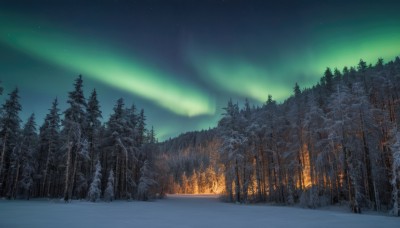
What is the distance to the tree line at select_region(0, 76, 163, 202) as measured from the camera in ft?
113

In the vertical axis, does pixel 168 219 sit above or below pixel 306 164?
below

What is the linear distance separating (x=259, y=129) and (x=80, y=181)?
30.0m

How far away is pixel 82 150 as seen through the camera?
33938 mm

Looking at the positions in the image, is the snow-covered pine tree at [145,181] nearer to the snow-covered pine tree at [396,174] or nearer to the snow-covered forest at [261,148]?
the snow-covered forest at [261,148]

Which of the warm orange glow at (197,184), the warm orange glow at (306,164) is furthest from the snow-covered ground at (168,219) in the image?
the warm orange glow at (197,184)

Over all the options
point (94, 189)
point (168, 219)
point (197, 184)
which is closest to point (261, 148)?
point (94, 189)

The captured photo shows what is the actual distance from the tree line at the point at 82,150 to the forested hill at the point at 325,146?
15.4 metres

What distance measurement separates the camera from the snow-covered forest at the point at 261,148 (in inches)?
1076

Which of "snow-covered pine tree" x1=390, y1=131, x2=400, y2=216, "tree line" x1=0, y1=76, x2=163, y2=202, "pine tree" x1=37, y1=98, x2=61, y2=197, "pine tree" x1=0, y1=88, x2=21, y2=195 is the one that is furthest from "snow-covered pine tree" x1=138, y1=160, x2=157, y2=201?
"snow-covered pine tree" x1=390, y1=131, x2=400, y2=216

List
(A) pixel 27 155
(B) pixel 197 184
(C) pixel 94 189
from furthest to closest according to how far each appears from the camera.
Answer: (B) pixel 197 184
(A) pixel 27 155
(C) pixel 94 189

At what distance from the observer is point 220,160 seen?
139 feet

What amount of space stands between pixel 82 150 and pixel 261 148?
27.2m

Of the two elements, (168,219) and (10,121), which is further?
(10,121)

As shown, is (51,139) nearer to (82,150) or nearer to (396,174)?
(82,150)
